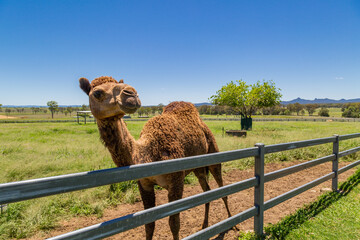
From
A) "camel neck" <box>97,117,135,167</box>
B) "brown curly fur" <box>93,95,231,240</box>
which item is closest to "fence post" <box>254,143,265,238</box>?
"brown curly fur" <box>93,95,231,240</box>

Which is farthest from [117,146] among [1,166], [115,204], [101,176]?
[1,166]

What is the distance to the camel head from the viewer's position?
200 centimetres

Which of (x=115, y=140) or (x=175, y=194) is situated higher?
(x=115, y=140)

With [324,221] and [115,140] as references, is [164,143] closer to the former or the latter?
[115,140]

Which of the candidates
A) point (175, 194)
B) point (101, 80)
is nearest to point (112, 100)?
point (101, 80)

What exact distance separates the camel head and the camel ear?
11cm

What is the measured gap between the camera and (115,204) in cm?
510

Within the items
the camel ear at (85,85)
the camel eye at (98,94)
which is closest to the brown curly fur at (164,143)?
the camel ear at (85,85)

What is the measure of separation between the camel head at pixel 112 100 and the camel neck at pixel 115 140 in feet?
0.32

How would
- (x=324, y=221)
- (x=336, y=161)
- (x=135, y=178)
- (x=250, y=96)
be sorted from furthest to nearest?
(x=250, y=96) → (x=336, y=161) → (x=324, y=221) → (x=135, y=178)

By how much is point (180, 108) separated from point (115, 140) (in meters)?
1.87

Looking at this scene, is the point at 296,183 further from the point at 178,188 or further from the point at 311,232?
the point at 178,188

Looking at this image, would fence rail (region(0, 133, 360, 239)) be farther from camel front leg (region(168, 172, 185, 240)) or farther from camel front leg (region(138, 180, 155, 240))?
camel front leg (region(138, 180, 155, 240))

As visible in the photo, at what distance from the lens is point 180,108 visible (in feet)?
12.8
